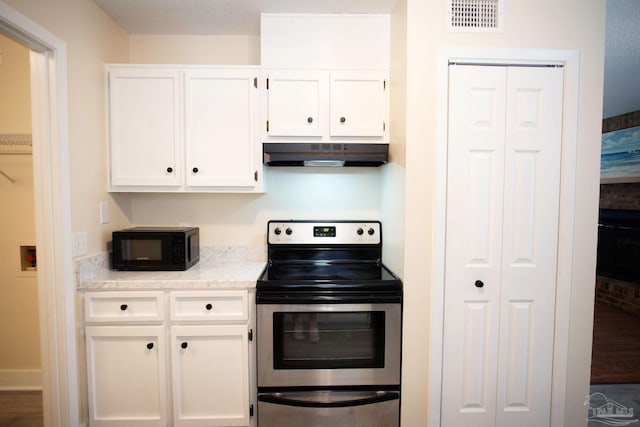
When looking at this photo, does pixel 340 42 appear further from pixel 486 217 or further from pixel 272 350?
pixel 272 350

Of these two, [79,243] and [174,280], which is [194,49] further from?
[174,280]

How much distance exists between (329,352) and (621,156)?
16.1ft

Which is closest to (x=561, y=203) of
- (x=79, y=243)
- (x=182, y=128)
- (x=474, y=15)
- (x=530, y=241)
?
(x=530, y=241)

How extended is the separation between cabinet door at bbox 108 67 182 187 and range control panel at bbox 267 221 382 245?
76 centimetres

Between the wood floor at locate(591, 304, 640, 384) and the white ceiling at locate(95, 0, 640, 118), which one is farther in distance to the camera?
the wood floor at locate(591, 304, 640, 384)

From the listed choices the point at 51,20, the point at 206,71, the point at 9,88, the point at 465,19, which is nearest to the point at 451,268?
the point at 465,19

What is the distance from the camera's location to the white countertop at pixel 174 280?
1583 millimetres

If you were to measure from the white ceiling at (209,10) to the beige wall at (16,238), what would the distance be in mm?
886

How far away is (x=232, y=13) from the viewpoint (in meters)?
1.83

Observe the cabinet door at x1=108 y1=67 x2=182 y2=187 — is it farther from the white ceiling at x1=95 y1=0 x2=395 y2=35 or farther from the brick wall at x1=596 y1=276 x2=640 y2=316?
the brick wall at x1=596 y1=276 x2=640 y2=316

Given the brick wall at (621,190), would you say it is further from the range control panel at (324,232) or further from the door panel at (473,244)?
the range control panel at (324,232)

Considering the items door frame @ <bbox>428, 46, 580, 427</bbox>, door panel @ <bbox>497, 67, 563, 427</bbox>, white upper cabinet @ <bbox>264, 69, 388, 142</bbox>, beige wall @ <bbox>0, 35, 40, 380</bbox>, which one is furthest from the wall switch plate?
door panel @ <bbox>497, 67, 563, 427</bbox>

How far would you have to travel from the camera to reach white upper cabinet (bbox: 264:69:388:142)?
180 centimetres

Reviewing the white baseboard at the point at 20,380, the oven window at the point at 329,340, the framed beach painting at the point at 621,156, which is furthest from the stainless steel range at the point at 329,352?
the framed beach painting at the point at 621,156
